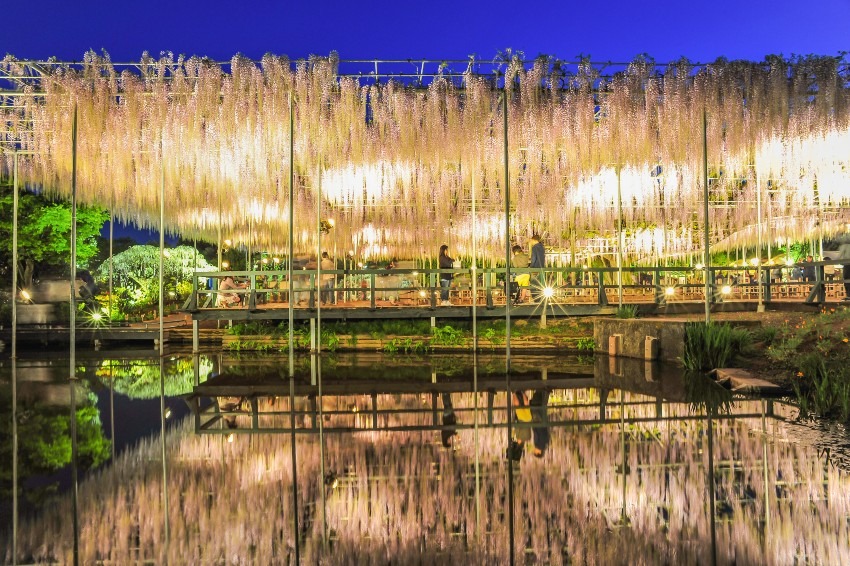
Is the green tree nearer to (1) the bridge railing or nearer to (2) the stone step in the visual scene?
(1) the bridge railing

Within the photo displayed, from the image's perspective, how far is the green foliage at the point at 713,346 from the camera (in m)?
9.87

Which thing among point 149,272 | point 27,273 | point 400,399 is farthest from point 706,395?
point 27,273

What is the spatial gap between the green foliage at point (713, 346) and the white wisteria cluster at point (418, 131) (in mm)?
4423

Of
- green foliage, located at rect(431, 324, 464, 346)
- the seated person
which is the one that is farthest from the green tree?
green foliage, located at rect(431, 324, 464, 346)

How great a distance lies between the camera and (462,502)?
4164 mm

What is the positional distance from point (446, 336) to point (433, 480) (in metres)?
10.3

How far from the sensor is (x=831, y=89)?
12766 mm

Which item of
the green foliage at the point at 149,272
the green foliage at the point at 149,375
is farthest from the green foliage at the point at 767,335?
the green foliage at the point at 149,272

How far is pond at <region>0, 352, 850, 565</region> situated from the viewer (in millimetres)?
3529

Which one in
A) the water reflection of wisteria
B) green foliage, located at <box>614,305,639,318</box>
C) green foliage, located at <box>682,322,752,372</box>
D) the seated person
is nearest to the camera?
the water reflection of wisteria

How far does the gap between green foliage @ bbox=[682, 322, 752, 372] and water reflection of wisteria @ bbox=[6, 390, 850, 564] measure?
4.00m

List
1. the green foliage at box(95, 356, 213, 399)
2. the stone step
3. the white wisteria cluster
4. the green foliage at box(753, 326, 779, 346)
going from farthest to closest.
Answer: the white wisteria cluster, the green foliage at box(753, 326, 779, 346), the green foliage at box(95, 356, 213, 399), the stone step

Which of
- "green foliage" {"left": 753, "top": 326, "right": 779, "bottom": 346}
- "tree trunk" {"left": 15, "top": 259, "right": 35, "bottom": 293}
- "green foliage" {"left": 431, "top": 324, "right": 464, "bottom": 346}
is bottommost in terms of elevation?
"green foliage" {"left": 431, "top": 324, "right": 464, "bottom": 346}

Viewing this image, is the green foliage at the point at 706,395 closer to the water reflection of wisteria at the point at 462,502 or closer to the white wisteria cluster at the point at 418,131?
the water reflection of wisteria at the point at 462,502
